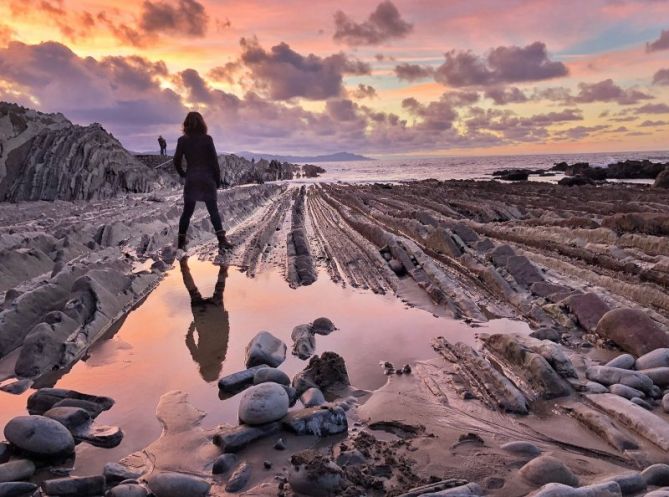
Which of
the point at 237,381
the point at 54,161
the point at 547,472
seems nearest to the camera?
the point at 547,472

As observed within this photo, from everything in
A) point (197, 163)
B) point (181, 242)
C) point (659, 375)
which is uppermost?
point (197, 163)

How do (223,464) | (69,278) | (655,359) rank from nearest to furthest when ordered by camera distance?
(223,464)
(655,359)
(69,278)

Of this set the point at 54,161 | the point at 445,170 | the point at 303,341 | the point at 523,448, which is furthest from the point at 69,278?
the point at 445,170

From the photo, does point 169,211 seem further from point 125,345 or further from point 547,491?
point 547,491

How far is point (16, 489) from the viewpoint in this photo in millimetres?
2111

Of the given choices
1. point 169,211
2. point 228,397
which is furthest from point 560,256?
point 169,211

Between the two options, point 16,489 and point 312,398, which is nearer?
point 16,489

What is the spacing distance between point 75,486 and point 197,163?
7029mm

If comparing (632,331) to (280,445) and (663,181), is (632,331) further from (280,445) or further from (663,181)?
(663,181)

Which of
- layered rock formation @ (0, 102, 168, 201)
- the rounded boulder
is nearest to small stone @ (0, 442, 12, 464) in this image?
the rounded boulder

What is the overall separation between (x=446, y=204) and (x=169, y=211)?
8.77 meters

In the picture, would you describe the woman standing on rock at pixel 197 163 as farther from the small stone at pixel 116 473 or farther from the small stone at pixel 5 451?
the small stone at pixel 116 473

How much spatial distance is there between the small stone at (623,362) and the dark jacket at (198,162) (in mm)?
6846

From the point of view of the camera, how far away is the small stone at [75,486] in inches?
83.3
